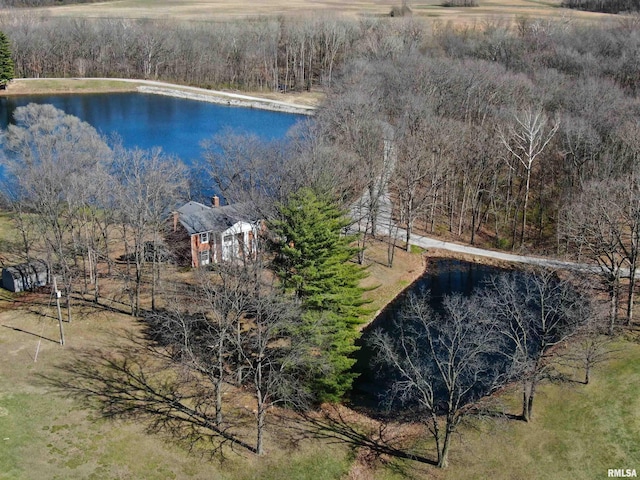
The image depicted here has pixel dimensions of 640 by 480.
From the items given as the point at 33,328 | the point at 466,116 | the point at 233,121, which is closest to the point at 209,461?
the point at 33,328

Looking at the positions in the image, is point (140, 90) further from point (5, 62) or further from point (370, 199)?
point (370, 199)

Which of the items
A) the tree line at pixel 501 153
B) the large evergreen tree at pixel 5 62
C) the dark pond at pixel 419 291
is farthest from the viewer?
the large evergreen tree at pixel 5 62

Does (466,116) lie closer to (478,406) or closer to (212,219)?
(212,219)

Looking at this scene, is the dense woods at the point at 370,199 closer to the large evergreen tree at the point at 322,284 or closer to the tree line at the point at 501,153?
the large evergreen tree at the point at 322,284

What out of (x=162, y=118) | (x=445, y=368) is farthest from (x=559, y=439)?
(x=162, y=118)

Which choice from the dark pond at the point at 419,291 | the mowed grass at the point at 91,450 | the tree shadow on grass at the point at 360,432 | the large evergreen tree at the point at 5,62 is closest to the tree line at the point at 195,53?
the large evergreen tree at the point at 5,62

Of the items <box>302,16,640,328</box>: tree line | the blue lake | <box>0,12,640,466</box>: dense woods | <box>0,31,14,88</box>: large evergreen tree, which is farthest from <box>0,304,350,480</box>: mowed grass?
<box>0,31,14,88</box>: large evergreen tree
